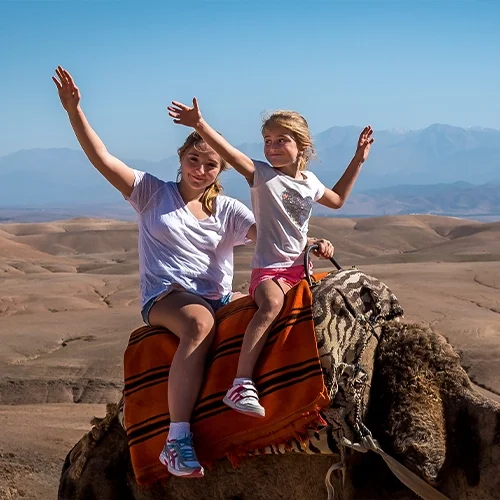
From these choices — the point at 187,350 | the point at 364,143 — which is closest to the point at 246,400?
the point at 187,350

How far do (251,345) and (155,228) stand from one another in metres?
0.86

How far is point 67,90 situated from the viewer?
13.4 ft

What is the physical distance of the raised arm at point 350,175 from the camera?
4.52 metres

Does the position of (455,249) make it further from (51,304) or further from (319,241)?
(319,241)

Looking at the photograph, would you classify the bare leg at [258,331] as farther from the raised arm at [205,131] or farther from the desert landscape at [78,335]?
the desert landscape at [78,335]

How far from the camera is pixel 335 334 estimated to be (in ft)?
12.1

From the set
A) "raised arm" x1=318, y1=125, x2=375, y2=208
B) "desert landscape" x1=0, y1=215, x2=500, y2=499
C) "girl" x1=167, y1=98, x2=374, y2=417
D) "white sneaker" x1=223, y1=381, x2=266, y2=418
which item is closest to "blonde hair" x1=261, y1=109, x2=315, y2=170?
"girl" x1=167, y1=98, x2=374, y2=417

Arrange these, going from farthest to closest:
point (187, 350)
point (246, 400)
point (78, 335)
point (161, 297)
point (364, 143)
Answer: point (78, 335)
point (364, 143)
point (161, 297)
point (187, 350)
point (246, 400)

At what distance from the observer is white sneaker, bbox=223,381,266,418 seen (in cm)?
358

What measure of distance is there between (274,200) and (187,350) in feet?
2.69

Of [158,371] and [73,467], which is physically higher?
[158,371]

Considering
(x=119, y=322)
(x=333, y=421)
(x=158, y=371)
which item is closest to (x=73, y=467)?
(x=158, y=371)

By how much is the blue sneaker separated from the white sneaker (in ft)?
1.02

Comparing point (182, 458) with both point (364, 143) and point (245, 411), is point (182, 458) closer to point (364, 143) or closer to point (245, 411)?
point (245, 411)
